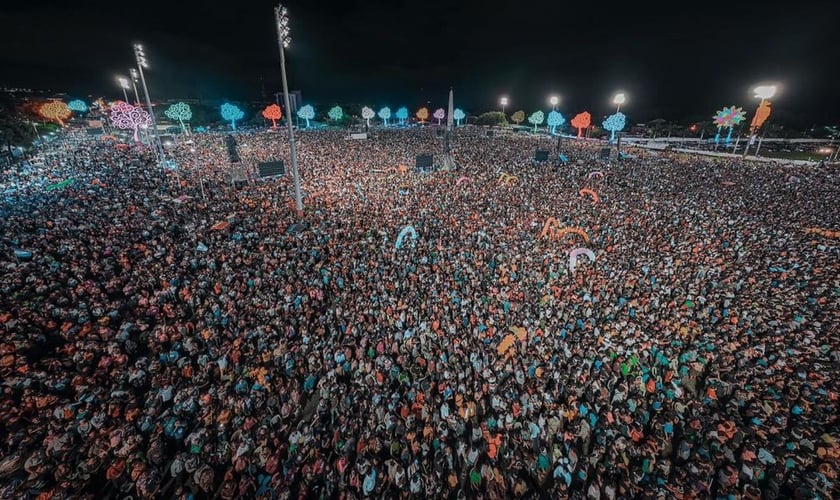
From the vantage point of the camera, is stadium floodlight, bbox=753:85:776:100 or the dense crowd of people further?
stadium floodlight, bbox=753:85:776:100

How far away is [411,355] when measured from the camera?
7770 millimetres

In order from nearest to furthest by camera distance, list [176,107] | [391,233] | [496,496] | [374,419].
→ [496,496] < [374,419] < [391,233] < [176,107]

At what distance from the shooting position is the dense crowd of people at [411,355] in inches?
210

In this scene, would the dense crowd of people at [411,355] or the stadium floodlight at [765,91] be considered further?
the stadium floodlight at [765,91]

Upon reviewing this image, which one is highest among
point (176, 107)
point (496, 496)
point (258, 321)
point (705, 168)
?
point (176, 107)

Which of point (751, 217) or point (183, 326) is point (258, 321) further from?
point (751, 217)

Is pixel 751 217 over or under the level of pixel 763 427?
over

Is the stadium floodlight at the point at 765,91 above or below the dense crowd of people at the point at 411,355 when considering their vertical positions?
above

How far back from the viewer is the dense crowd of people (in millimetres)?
5346

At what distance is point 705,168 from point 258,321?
103 ft

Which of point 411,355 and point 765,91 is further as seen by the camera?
point 765,91

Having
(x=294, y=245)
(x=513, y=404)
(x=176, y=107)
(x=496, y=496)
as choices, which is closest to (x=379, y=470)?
(x=496, y=496)

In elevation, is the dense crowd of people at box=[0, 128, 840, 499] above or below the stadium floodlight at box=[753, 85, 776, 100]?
below

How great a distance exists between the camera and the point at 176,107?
32.0 m
